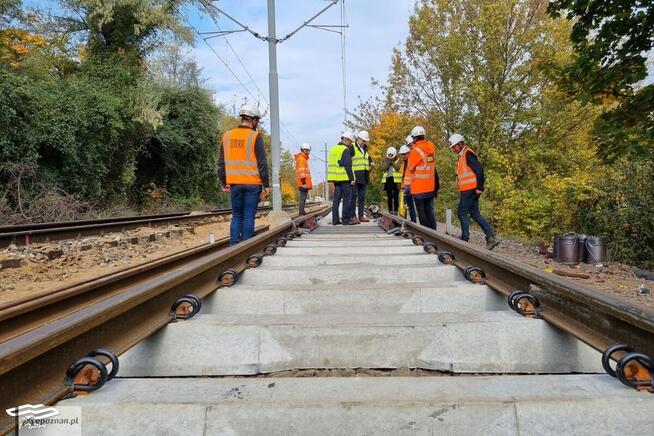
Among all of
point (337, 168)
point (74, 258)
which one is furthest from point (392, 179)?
point (74, 258)

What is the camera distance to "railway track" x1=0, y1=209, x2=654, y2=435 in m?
1.48

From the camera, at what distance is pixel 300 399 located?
1.55 m

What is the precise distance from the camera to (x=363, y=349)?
6.97 feet

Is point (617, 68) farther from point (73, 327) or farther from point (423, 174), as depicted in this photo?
point (73, 327)

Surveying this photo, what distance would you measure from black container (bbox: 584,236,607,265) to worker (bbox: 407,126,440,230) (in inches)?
116

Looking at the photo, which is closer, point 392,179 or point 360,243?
point 360,243

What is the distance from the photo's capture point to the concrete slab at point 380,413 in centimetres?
146

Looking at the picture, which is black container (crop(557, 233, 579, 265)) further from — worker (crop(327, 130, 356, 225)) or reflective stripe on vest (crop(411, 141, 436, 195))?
worker (crop(327, 130, 356, 225))

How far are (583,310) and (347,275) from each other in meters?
1.75

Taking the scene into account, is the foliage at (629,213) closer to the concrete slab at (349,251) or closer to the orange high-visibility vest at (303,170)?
the orange high-visibility vest at (303,170)

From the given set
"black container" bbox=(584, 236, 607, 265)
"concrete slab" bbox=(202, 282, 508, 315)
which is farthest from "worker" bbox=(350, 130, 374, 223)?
"concrete slab" bbox=(202, 282, 508, 315)

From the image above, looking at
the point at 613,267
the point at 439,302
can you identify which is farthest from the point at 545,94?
the point at 439,302

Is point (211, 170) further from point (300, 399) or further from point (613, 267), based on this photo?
point (300, 399)
